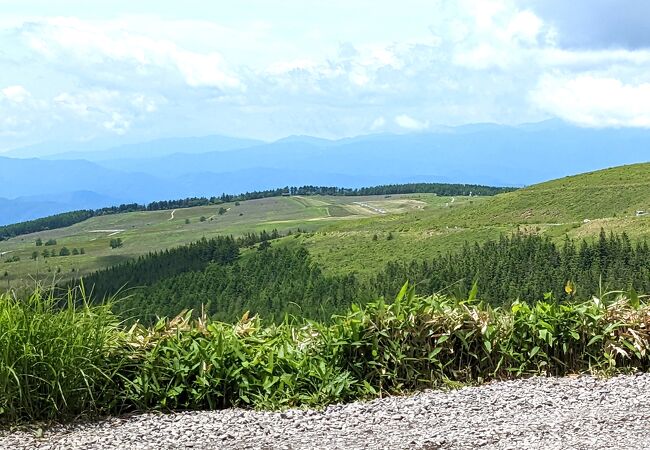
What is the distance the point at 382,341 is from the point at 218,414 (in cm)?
173

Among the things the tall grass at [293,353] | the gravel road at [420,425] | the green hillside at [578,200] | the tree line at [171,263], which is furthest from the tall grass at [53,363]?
the tree line at [171,263]

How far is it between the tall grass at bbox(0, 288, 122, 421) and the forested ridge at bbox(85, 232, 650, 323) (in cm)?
2339

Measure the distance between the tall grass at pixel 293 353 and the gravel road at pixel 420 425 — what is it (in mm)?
309

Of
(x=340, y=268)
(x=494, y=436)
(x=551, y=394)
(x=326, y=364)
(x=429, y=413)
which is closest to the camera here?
(x=494, y=436)

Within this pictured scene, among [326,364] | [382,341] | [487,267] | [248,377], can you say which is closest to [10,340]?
[248,377]

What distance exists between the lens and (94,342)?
623 cm

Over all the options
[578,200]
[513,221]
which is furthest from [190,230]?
[578,200]

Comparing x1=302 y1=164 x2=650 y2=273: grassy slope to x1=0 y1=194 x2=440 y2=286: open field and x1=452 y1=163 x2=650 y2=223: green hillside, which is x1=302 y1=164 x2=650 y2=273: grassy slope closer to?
x1=452 y1=163 x2=650 y2=223: green hillside

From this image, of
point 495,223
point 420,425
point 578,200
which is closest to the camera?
point 420,425

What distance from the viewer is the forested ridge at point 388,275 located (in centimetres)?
5528

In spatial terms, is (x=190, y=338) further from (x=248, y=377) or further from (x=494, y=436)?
(x=494, y=436)

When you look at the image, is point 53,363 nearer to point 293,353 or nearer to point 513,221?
point 293,353

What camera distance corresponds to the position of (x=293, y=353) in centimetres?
672

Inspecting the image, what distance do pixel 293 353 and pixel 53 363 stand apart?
7.07 feet
